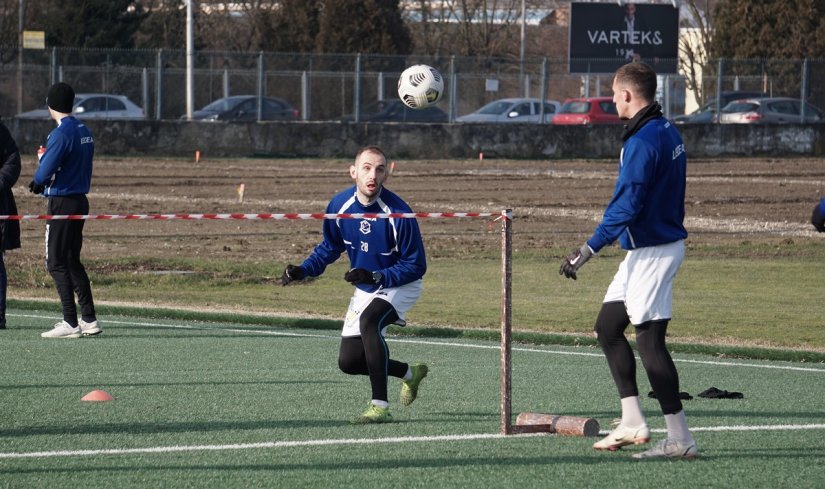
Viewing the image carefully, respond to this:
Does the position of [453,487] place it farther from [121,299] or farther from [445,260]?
[445,260]

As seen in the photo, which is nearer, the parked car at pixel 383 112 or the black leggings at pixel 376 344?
the black leggings at pixel 376 344

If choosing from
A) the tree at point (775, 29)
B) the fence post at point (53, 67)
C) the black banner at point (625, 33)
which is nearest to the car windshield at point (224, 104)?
the fence post at point (53, 67)

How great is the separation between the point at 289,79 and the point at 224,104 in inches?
88.2

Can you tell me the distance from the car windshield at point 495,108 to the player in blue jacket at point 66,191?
1322 inches

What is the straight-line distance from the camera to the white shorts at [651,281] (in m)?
6.61

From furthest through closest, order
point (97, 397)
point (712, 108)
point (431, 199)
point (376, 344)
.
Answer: point (712, 108), point (431, 199), point (97, 397), point (376, 344)

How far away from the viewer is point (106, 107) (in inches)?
1553

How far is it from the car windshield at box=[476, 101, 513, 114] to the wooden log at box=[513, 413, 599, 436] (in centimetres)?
3743

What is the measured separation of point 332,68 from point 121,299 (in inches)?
1066

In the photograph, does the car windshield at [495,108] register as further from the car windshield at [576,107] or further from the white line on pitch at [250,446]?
the white line on pitch at [250,446]

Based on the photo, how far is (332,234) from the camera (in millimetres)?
7891

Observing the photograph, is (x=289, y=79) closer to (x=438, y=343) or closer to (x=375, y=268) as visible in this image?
(x=438, y=343)

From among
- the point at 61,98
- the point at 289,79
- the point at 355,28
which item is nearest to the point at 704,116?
the point at 289,79

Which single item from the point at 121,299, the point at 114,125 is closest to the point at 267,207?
the point at 121,299
